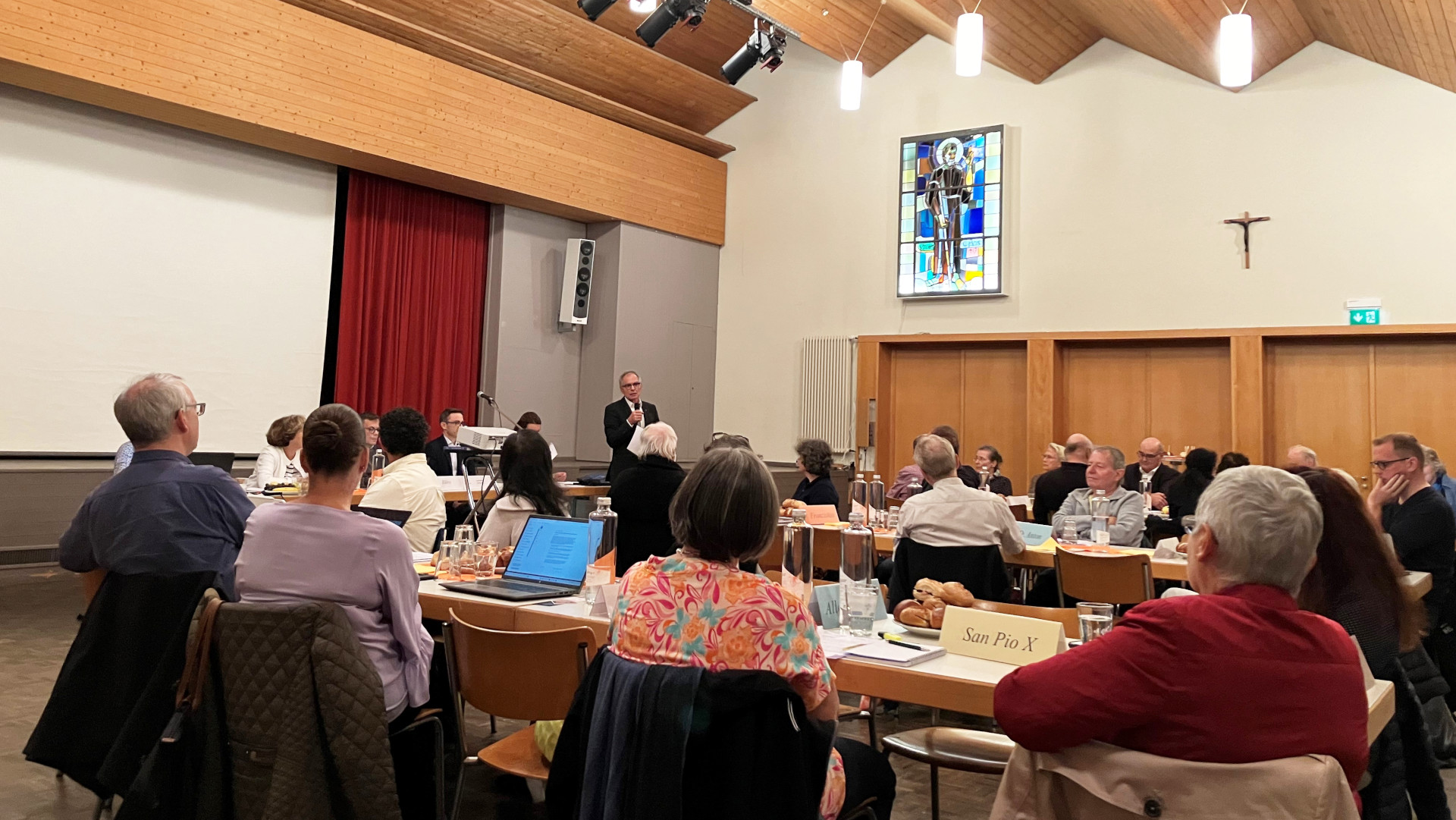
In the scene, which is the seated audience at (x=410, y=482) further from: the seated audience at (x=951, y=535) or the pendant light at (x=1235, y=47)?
the pendant light at (x=1235, y=47)

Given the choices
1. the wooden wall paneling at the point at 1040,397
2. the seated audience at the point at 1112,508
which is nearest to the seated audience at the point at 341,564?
the seated audience at the point at 1112,508

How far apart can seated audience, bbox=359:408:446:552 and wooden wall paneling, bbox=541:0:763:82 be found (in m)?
6.52

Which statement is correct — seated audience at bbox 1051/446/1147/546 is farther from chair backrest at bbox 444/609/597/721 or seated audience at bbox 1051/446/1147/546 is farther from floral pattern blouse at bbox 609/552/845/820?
floral pattern blouse at bbox 609/552/845/820

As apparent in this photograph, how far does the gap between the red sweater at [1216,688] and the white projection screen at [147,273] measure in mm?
7870

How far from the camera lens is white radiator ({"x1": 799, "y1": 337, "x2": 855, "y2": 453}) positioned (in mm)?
11219

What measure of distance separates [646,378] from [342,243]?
344 centimetres

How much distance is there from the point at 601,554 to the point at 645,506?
0.91 metres

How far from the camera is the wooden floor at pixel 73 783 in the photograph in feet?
10.9

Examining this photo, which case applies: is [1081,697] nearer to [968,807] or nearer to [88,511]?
Answer: [968,807]

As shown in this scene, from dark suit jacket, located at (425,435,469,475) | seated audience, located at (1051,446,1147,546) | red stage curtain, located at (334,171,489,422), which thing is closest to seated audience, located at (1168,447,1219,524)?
seated audience, located at (1051,446,1147,546)

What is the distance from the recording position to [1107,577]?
14.5 feet

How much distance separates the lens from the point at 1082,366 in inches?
400

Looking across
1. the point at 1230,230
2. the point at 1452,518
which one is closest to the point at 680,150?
the point at 1230,230

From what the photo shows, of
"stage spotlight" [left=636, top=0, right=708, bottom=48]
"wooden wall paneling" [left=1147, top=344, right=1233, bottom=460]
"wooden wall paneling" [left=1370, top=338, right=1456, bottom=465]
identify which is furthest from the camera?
"wooden wall paneling" [left=1147, top=344, right=1233, bottom=460]
